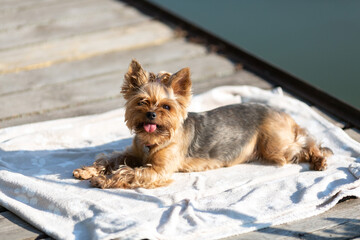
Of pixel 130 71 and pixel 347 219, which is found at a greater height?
pixel 130 71

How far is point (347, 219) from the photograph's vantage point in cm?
363

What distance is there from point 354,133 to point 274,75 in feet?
4.77

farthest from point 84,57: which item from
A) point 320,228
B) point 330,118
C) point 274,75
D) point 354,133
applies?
point 320,228

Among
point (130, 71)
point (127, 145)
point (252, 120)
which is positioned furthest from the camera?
point (127, 145)

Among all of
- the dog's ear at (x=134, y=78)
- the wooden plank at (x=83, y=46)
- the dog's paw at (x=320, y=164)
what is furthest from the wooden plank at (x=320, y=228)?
the wooden plank at (x=83, y=46)

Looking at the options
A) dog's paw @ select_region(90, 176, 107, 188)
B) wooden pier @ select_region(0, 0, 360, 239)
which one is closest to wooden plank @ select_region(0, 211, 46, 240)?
wooden pier @ select_region(0, 0, 360, 239)

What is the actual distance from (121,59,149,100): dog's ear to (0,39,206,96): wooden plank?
2218mm

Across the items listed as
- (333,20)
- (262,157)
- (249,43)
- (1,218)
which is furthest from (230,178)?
(333,20)

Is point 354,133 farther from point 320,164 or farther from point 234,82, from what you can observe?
point 234,82

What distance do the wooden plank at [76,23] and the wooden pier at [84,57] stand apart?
1 cm

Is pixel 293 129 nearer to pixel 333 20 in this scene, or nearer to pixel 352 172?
pixel 352 172

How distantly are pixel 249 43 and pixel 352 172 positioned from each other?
6809mm

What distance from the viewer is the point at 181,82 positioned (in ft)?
13.1

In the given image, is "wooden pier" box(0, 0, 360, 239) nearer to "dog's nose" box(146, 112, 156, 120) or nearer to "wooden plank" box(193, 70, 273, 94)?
"wooden plank" box(193, 70, 273, 94)
